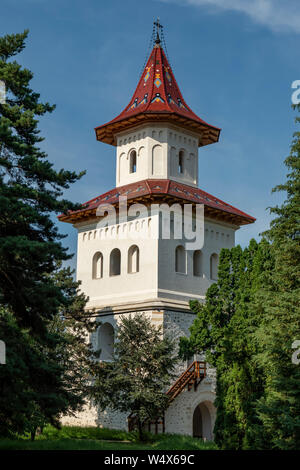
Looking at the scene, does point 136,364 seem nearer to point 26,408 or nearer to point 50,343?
point 50,343

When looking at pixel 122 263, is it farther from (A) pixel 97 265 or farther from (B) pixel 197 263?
(B) pixel 197 263

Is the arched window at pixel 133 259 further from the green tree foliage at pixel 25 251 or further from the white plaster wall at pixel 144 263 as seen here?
the green tree foliage at pixel 25 251

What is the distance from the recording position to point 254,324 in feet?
69.7

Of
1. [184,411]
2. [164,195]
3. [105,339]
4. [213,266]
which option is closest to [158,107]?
[164,195]

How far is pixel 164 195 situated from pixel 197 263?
14.3ft

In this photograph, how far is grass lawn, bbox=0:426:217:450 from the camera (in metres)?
17.0

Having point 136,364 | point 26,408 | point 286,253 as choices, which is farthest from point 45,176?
point 136,364

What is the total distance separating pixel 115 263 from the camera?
3086 centimetres

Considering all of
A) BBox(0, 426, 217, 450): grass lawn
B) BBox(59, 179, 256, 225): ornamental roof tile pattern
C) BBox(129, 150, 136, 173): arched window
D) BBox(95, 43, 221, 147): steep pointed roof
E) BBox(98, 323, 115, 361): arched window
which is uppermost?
BBox(95, 43, 221, 147): steep pointed roof

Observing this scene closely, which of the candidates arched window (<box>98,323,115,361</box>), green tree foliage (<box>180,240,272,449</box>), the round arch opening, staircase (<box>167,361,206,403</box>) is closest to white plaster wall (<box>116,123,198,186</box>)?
arched window (<box>98,323,115,361</box>)

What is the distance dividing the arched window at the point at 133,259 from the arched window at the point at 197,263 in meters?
2.91

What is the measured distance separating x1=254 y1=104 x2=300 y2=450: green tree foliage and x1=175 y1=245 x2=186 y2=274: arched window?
1023 cm

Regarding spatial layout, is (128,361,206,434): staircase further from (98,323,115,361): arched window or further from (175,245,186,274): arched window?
(175,245,186,274): arched window

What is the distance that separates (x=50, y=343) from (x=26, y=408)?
2152mm
